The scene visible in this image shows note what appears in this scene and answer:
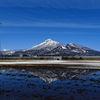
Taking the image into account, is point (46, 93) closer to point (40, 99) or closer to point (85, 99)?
point (40, 99)

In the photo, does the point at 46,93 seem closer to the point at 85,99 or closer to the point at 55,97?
the point at 55,97

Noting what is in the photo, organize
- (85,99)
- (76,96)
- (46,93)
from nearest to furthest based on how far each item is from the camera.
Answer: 1. (85,99)
2. (76,96)
3. (46,93)

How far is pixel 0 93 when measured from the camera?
19.5 meters

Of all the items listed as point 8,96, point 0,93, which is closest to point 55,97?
point 8,96

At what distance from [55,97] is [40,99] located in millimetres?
1371

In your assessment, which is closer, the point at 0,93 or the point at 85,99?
the point at 85,99

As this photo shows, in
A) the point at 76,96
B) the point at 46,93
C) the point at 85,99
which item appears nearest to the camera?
the point at 85,99

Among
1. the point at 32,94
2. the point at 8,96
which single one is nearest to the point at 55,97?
the point at 32,94

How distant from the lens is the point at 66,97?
18.0 metres

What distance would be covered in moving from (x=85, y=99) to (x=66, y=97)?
1.62 metres

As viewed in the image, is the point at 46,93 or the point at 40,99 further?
the point at 46,93

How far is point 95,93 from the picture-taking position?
19.8 meters

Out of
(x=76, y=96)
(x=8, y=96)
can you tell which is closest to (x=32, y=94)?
(x=8, y=96)

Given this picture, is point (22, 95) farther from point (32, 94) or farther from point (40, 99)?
point (40, 99)
